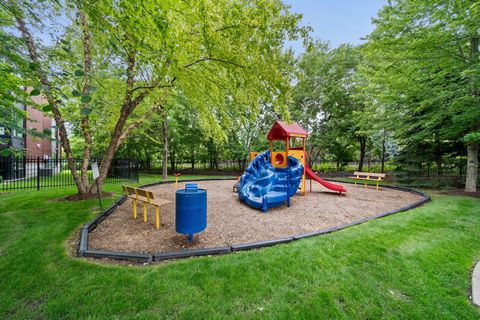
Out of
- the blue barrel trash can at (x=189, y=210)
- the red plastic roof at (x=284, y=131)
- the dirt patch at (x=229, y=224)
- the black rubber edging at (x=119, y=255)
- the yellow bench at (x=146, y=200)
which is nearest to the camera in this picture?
the black rubber edging at (x=119, y=255)

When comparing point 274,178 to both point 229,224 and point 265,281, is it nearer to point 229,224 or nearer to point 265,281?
point 229,224

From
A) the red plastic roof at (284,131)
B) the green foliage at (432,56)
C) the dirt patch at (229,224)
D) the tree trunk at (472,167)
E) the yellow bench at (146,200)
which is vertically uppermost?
the green foliage at (432,56)

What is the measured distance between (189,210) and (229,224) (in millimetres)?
1743

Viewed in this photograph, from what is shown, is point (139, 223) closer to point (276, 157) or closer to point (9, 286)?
point (9, 286)

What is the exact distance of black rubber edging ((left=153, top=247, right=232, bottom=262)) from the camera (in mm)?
3292

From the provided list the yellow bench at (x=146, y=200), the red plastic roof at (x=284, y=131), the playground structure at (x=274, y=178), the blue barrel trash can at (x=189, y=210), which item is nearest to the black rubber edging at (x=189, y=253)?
the blue barrel trash can at (x=189, y=210)

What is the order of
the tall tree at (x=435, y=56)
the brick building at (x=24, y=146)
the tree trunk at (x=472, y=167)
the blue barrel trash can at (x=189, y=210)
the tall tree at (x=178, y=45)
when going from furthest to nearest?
the tree trunk at (x=472, y=167) → the tall tree at (x=435, y=56) → the blue barrel trash can at (x=189, y=210) → the tall tree at (x=178, y=45) → the brick building at (x=24, y=146)

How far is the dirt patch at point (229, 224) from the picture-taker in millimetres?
3996

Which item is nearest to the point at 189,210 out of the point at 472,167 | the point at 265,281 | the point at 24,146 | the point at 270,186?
the point at 265,281

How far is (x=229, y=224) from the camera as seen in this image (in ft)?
16.8

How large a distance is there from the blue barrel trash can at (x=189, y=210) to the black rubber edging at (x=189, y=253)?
36cm

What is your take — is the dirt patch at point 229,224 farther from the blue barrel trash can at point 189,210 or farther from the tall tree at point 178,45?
the tall tree at point 178,45

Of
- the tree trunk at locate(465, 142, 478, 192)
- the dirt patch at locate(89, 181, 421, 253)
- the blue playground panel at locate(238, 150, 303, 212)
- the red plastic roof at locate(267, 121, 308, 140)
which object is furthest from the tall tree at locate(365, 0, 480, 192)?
the blue playground panel at locate(238, 150, 303, 212)

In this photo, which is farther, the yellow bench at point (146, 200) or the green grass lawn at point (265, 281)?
the yellow bench at point (146, 200)
